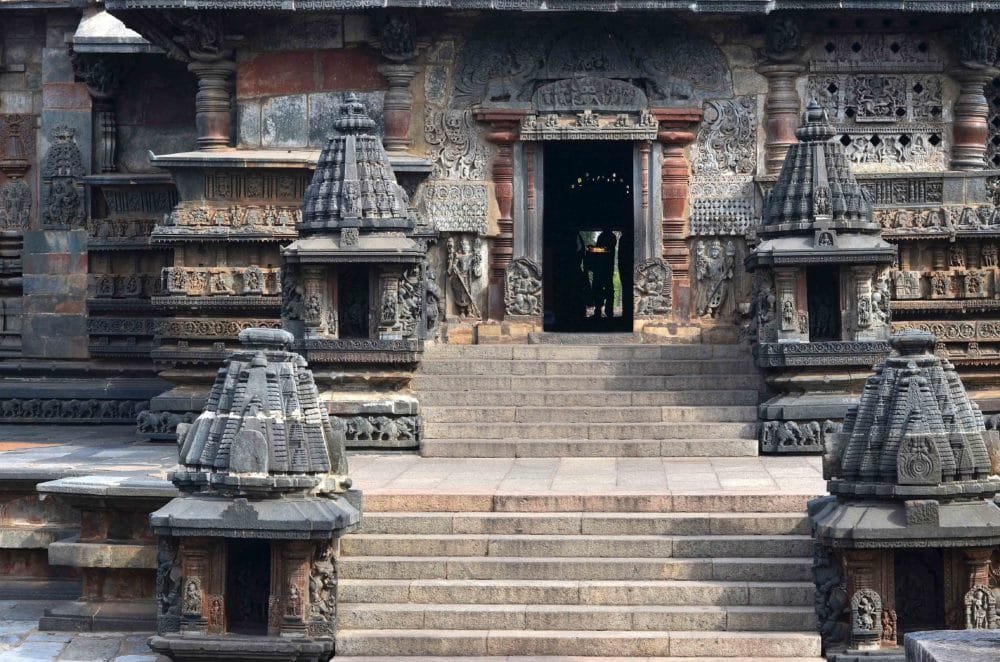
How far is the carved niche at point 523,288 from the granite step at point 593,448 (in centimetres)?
307

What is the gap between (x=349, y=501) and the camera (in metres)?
12.1

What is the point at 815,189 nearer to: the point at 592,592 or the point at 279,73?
the point at 592,592

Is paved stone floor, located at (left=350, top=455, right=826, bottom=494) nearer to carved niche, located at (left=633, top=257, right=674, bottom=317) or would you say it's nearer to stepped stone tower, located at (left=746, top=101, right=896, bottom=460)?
stepped stone tower, located at (left=746, top=101, right=896, bottom=460)

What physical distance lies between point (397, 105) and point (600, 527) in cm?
676

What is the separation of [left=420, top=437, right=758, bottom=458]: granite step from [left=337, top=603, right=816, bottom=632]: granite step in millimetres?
3292

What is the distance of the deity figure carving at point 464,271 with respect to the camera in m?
18.0

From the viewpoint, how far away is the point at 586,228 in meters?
24.3

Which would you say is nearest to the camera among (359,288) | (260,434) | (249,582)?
(260,434)

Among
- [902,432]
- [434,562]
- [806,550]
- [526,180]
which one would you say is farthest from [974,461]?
[526,180]

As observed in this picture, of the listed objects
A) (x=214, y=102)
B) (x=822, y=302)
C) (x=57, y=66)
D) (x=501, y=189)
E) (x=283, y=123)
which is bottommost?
(x=822, y=302)

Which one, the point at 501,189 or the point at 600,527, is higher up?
the point at 501,189

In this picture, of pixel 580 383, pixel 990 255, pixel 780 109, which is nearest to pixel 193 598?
pixel 580 383

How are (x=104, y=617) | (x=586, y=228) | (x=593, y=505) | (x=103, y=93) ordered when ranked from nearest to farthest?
(x=593, y=505) < (x=104, y=617) < (x=103, y=93) < (x=586, y=228)

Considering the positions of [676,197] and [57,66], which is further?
[57,66]
